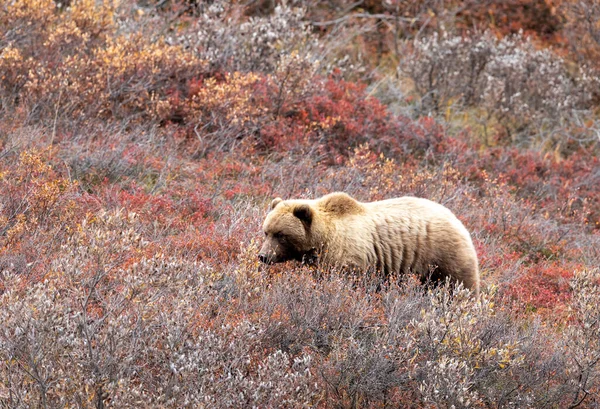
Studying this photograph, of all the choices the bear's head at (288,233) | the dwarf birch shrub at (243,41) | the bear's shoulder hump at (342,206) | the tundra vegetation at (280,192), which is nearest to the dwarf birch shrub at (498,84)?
the tundra vegetation at (280,192)

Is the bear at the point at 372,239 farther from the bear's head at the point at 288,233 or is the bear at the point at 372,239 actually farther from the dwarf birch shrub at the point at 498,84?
the dwarf birch shrub at the point at 498,84

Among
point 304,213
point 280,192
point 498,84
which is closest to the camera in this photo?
point 304,213

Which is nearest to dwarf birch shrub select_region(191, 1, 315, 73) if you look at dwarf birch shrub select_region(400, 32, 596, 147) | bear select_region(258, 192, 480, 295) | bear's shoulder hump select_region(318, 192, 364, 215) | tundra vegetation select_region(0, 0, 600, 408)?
tundra vegetation select_region(0, 0, 600, 408)

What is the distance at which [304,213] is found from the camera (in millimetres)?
5977

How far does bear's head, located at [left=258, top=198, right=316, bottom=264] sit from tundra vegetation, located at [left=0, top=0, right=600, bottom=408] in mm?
176

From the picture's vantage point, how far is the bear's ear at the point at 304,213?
595 cm

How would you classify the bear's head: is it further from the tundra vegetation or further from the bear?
the tundra vegetation

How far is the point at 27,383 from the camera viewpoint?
153 inches

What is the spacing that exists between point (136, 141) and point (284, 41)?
395 centimetres

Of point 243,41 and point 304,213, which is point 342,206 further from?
point 243,41

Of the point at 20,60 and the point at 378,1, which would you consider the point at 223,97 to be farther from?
the point at 378,1

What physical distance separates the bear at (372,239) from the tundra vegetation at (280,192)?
0.23 meters

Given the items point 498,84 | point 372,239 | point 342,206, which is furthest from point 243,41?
point 372,239

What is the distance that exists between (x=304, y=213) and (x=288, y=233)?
23 centimetres
